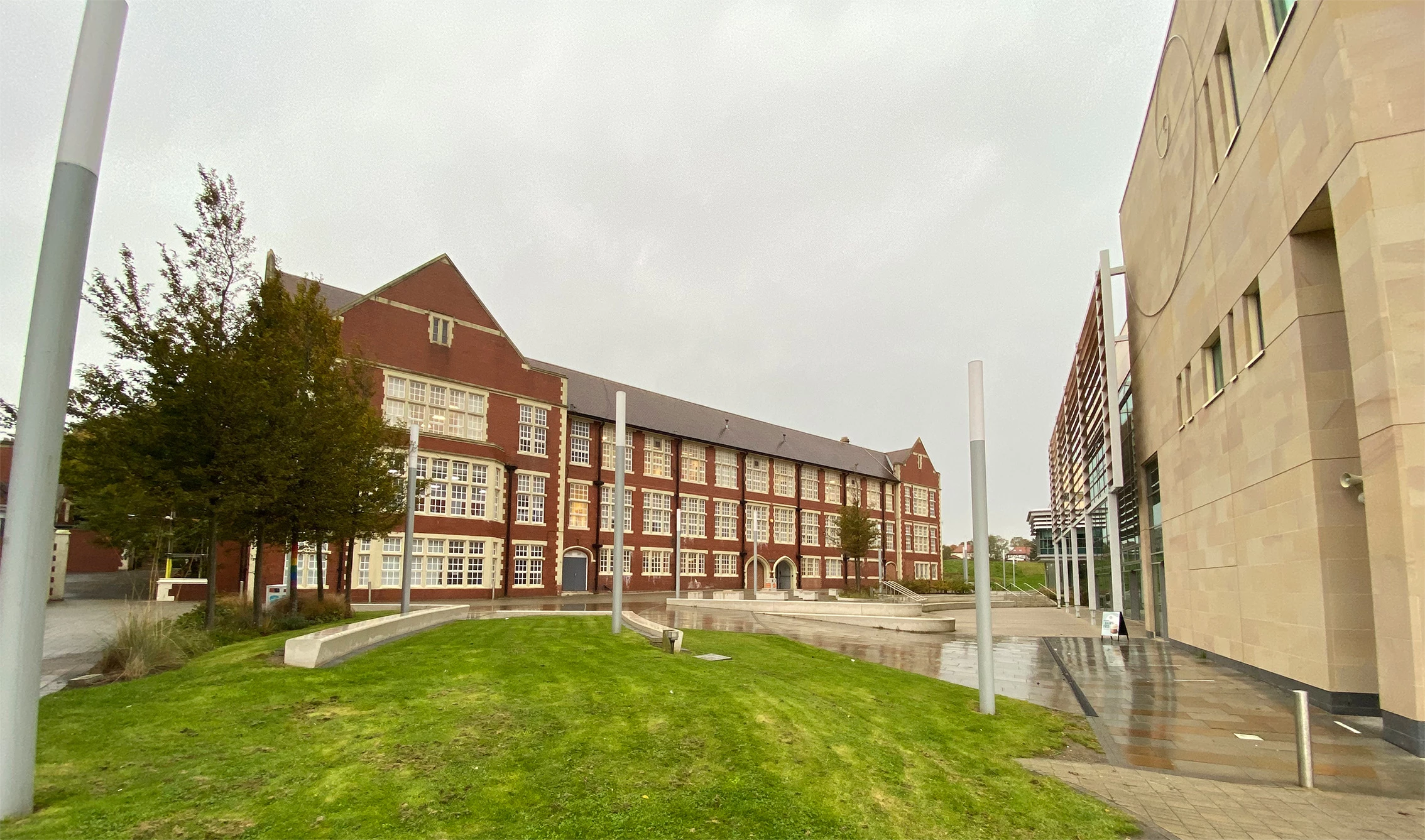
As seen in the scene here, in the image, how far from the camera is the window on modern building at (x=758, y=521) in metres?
55.5

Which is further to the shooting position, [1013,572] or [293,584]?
[1013,572]

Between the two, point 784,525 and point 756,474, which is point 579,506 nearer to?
point 756,474

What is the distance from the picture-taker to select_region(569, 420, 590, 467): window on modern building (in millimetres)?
43719

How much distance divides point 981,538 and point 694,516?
41.0 m

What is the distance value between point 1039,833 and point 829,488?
5850 centimetres

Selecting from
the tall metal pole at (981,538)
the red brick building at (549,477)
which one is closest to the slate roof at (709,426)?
the red brick building at (549,477)

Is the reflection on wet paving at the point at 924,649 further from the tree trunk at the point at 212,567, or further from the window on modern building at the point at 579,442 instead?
the window on modern building at the point at 579,442

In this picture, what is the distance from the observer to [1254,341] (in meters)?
15.1

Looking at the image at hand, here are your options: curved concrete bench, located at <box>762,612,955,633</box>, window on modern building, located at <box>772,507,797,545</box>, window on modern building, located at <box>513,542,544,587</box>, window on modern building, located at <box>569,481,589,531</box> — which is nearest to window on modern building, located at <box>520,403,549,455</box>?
window on modern building, located at <box>569,481,589,531</box>

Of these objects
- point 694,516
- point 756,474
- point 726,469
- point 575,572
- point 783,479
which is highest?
point 726,469

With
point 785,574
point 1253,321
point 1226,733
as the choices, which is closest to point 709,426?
point 785,574

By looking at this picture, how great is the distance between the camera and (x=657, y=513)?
161 ft

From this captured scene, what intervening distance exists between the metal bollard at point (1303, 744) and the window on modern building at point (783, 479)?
5056 centimetres

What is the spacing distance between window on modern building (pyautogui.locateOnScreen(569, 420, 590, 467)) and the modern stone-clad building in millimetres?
30272
